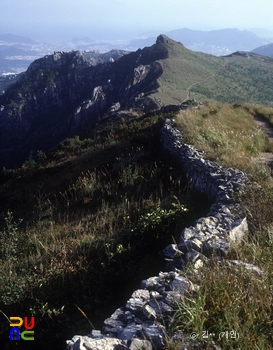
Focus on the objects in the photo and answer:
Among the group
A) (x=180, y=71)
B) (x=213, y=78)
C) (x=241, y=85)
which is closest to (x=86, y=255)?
(x=241, y=85)

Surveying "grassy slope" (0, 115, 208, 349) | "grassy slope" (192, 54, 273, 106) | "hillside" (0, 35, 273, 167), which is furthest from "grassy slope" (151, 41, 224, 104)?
"grassy slope" (0, 115, 208, 349)

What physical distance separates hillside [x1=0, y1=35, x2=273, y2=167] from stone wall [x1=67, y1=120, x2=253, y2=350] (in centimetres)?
5073

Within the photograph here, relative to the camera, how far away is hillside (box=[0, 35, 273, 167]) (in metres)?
75.2

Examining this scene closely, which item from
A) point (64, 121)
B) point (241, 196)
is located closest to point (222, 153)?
point (241, 196)

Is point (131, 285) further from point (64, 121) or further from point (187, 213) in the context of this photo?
point (64, 121)

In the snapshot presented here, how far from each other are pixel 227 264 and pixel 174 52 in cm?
11367

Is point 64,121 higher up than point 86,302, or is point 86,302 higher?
point 86,302

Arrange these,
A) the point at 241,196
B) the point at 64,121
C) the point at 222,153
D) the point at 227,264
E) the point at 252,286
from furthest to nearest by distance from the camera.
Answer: the point at 64,121
the point at 222,153
the point at 241,196
the point at 227,264
the point at 252,286

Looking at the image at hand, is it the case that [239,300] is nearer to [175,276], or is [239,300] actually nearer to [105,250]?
[175,276]

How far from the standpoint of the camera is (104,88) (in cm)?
10088

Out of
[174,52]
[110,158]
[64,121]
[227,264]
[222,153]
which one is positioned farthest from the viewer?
[174,52]

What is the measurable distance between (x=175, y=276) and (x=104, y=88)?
4031 inches

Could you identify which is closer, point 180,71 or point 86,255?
point 86,255

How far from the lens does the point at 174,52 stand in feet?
353
